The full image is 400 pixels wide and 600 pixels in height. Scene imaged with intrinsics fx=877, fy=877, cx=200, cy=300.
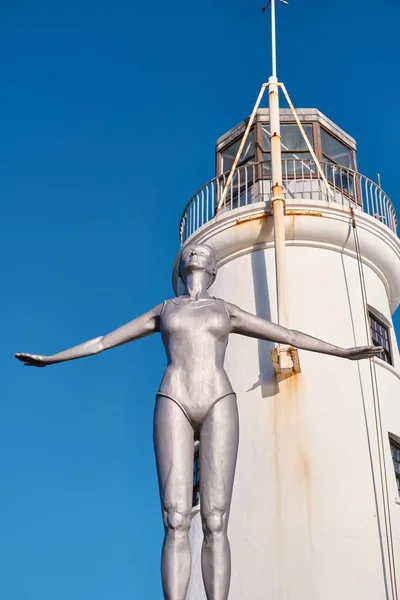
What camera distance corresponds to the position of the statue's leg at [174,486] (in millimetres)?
6652

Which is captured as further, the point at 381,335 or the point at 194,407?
the point at 381,335

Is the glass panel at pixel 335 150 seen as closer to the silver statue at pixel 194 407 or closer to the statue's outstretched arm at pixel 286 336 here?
the silver statue at pixel 194 407

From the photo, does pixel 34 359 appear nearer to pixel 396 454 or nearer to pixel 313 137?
pixel 396 454

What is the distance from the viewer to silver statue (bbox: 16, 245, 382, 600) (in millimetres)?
6742

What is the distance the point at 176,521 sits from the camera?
6.79m

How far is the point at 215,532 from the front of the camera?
6.80 meters

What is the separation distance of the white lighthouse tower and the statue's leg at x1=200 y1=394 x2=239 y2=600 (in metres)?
7.94

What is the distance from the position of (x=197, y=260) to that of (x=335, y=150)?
14.4 m

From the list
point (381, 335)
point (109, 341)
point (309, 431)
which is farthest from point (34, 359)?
point (381, 335)

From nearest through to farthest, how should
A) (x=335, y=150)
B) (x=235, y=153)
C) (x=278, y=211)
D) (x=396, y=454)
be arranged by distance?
(x=396, y=454)
(x=278, y=211)
(x=335, y=150)
(x=235, y=153)

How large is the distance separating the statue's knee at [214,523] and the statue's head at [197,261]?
2.25 metres

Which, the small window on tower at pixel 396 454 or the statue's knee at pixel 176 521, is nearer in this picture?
the statue's knee at pixel 176 521

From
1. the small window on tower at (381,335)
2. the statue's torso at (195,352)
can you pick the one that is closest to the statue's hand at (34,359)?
the statue's torso at (195,352)

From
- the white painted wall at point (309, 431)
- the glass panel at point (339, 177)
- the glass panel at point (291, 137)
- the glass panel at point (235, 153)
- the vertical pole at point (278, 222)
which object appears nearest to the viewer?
the white painted wall at point (309, 431)
